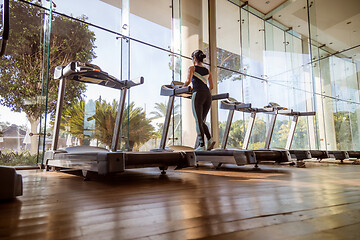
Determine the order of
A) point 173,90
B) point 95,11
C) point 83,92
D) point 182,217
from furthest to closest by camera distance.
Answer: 1. point 95,11
2. point 83,92
3. point 173,90
4. point 182,217

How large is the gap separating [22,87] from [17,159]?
1.17 m

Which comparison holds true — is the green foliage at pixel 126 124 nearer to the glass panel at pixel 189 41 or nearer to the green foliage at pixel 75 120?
the green foliage at pixel 75 120

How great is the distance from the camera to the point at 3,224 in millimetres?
813

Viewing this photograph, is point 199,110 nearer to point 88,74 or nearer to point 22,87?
point 88,74

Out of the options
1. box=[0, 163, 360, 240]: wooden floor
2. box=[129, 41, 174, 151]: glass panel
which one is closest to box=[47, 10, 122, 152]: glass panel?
box=[129, 41, 174, 151]: glass panel

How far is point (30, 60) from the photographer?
3.89 meters

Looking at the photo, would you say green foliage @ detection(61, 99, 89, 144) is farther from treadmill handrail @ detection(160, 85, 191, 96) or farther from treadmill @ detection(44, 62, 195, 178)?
treadmill handrail @ detection(160, 85, 191, 96)

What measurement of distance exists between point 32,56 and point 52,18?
0.79 meters

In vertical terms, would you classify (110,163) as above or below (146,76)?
below

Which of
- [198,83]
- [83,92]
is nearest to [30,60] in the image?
[83,92]

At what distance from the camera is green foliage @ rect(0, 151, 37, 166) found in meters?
3.48

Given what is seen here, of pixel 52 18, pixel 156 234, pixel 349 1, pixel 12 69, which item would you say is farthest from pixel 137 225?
pixel 349 1

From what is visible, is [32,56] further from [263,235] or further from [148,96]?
[263,235]

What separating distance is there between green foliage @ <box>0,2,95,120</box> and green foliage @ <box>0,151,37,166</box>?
0.63m
